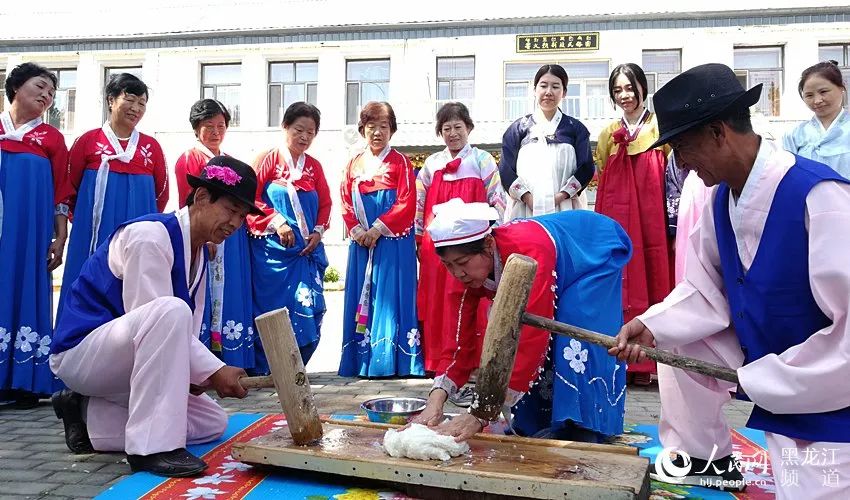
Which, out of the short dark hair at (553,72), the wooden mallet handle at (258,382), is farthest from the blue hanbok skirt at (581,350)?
the short dark hair at (553,72)

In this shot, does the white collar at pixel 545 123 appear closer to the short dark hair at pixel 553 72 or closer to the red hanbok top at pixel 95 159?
the short dark hair at pixel 553 72

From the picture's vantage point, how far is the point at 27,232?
471cm

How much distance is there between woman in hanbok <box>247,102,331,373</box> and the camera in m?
5.61

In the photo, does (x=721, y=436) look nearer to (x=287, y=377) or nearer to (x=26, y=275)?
(x=287, y=377)

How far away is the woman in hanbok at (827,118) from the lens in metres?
4.76

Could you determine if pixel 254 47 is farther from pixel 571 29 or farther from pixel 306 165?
pixel 306 165

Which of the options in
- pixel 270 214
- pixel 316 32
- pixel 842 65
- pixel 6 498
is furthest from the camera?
pixel 316 32

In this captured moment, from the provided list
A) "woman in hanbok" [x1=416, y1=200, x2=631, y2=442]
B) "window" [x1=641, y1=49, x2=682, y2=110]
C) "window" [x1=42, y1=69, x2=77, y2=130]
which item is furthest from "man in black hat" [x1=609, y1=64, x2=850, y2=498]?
"window" [x1=42, y1=69, x2=77, y2=130]

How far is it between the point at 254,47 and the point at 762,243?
17892 millimetres

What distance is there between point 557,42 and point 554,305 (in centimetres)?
1508

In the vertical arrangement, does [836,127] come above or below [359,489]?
above

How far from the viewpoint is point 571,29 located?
17062 mm

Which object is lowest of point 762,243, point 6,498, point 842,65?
point 6,498

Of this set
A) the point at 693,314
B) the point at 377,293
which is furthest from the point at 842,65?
the point at 693,314
